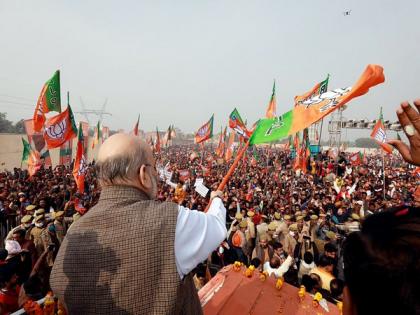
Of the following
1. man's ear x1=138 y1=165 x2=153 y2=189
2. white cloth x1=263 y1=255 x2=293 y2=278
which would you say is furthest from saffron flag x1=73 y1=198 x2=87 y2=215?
man's ear x1=138 y1=165 x2=153 y2=189

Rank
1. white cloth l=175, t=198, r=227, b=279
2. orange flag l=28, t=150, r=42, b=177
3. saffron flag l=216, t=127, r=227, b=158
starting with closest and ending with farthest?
white cloth l=175, t=198, r=227, b=279
orange flag l=28, t=150, r=42, b=177
saffron flag l=216, t=127, r=227, b=158

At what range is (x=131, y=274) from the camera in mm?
1182

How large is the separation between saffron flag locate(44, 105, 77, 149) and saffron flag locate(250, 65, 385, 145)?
25.7ft

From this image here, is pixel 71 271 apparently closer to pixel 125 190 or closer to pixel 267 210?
pixel 125 190

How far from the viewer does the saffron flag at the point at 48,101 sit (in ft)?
27.7

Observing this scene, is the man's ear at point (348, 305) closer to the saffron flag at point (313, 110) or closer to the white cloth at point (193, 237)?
the white cloth at point (193, 237)

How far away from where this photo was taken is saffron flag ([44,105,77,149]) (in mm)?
8695

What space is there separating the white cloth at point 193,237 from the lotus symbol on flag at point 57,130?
8.99 meters

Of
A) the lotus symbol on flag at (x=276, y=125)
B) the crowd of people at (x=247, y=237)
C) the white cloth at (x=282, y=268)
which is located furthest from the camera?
the white cloth at (x=282, y=268)

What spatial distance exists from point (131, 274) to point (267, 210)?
385 inches

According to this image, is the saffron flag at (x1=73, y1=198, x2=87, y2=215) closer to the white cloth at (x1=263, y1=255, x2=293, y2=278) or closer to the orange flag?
the orange flag

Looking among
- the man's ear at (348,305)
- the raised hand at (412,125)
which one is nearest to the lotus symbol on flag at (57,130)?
the raised hand at (412,125)

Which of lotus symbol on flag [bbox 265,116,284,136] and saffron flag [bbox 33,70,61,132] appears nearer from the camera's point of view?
lotus symbol on flag [bbox 265,116,284,136]

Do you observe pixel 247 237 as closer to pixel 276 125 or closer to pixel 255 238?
pixel 255 238
